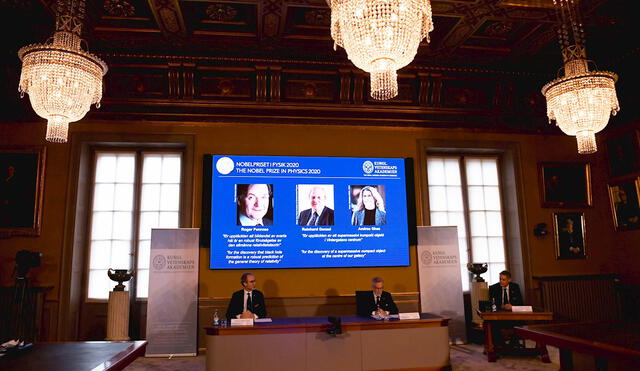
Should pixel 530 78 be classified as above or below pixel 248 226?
above

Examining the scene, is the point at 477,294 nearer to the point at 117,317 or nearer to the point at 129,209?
the point at 117,317

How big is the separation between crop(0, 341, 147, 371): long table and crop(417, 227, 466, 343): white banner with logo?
4516 mm

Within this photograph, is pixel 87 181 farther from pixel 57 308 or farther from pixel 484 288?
pixel 484 288

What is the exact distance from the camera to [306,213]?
6645 millimetres

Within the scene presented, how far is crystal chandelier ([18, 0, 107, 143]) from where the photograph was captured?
12.4 feet

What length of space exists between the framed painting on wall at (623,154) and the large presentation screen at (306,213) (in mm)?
3703

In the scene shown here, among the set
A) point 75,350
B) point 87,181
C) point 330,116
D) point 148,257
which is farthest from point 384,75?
point 87,181

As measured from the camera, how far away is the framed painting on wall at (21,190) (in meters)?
6.19

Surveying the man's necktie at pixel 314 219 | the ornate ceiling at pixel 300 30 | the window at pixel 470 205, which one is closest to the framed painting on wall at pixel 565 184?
the window at pixel 470 205

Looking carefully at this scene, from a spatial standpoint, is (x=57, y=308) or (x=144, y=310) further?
(x=144, y=310)

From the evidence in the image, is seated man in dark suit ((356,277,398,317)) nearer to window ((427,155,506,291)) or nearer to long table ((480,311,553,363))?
long table ((480,311,553,363))

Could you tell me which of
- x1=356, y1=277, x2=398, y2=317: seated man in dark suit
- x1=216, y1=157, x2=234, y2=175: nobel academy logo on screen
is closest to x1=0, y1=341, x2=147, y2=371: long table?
x1=356, y1=277, x2=398, y2=317: seated man in dark suit

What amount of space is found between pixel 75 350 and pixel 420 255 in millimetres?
4989

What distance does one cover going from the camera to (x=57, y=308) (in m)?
6.07
